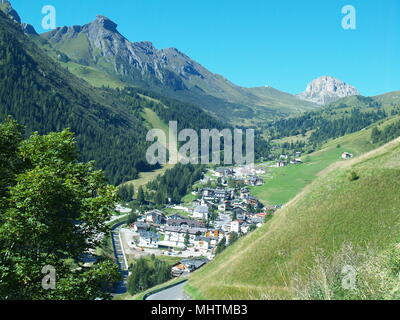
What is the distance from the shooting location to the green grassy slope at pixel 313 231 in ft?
98.4

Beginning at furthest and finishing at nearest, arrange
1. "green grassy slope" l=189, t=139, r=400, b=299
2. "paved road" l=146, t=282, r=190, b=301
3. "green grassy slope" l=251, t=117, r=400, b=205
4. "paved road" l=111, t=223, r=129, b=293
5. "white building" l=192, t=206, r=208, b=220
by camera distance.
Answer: "green grassy slope" l=251, t=117, r=400, b=205
"white building" l=192, t=206, r=208, b=220
"paved road" l=111, t=223, r=129, b=293
"paved road" l=146, t=282, r=190, b=301
"green grassy slope" l=189, t=139, r=400, b=299

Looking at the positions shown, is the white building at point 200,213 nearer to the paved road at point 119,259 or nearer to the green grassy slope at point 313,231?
the paved road at point 119,259

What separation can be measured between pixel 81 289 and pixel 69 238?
2201 millimetres

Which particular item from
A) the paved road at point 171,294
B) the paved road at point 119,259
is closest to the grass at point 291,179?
the paved road at point 119,259

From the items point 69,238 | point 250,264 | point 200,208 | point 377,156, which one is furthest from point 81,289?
point 200,208

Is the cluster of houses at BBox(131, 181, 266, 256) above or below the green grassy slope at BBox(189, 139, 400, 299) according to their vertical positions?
below

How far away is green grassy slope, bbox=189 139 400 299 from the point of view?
30.0 meters

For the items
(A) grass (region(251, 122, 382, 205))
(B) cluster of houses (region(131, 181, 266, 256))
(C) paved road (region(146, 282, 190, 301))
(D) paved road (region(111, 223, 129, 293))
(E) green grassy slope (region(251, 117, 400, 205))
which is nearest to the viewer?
(C) paved road (region(146, 282, 190, 301))

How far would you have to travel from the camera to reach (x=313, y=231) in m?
34.1

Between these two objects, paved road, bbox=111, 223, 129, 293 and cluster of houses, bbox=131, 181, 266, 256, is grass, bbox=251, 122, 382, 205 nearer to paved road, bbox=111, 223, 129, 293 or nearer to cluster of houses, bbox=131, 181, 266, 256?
cluster of houses, bbox=131, 181, 266, 256

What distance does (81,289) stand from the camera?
14891 mm

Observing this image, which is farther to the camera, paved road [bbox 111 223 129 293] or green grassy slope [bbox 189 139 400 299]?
paved road [bbox 111 223 129 293]

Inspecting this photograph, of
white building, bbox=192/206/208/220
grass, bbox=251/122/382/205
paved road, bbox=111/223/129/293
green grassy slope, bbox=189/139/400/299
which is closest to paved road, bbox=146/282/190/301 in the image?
green grassy slope, bbox=189/139/400/299
